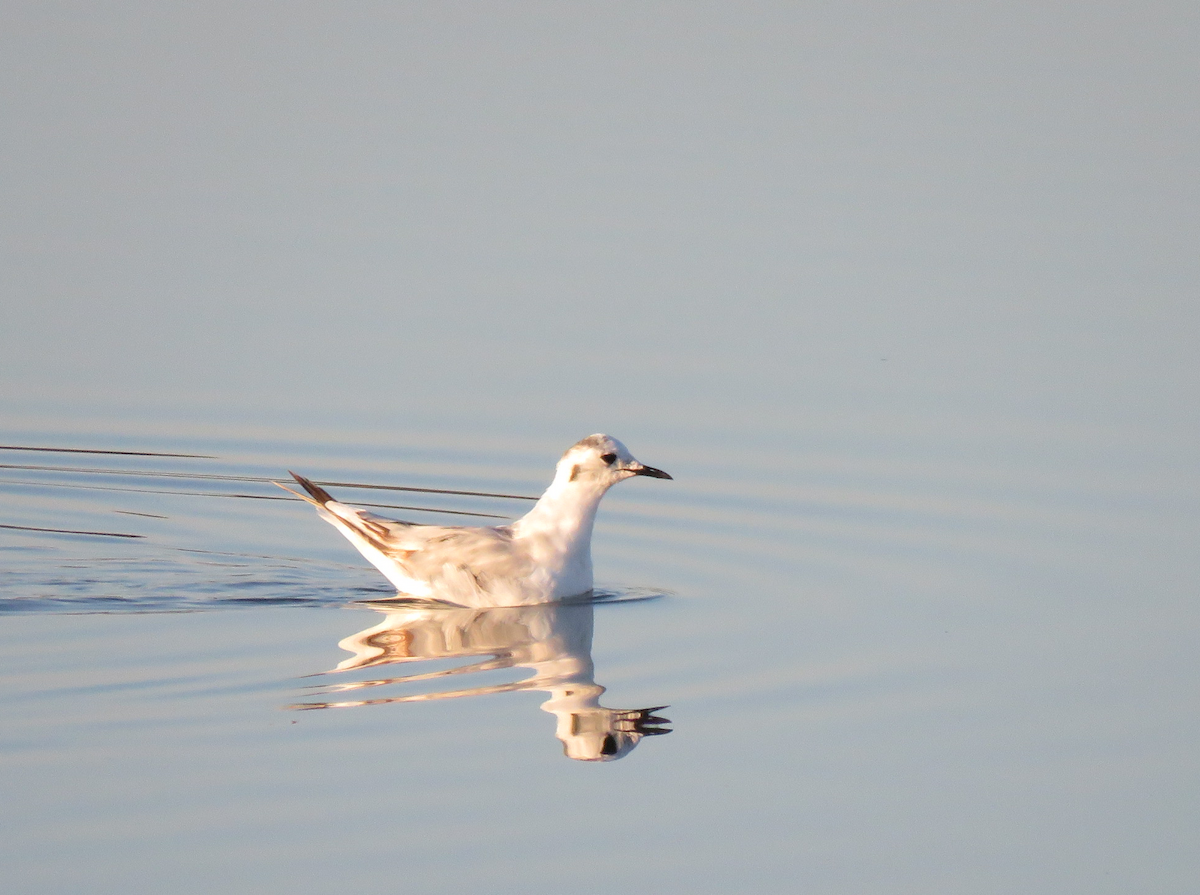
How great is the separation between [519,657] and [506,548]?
5.25 ft

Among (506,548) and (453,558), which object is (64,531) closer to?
(453,558)

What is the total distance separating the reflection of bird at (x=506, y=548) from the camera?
13.5 meters

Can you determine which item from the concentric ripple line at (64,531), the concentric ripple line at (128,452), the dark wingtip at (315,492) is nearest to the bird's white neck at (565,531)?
the dark wingtip at (315,492)

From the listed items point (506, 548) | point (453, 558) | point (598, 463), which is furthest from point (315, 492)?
point (598, 463)

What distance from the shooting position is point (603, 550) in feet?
49.3

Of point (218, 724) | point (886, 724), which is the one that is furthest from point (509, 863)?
point (886, 724)

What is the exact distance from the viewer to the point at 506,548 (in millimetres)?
13562

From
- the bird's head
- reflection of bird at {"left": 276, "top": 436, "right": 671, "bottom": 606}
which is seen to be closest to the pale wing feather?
reflection of bird at {"left": 276, "top": 436, "right": 671, "bottom": 606}

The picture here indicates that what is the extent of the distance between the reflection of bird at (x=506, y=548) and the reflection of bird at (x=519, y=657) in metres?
0.15

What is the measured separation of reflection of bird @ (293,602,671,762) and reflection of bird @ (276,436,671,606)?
15 cm

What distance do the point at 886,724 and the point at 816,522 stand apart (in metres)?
4.44

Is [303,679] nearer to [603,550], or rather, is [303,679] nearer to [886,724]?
[886,724]

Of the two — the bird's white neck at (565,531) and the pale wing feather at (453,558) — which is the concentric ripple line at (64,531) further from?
the bird's white neck at (565,531)

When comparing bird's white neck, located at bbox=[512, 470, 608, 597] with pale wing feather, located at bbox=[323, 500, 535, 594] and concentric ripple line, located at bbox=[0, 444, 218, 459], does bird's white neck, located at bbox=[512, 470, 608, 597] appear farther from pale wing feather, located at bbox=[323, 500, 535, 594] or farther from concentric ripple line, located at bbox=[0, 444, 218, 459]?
concentric ripple line, located at bbox=[0, 444, 218, 459]
